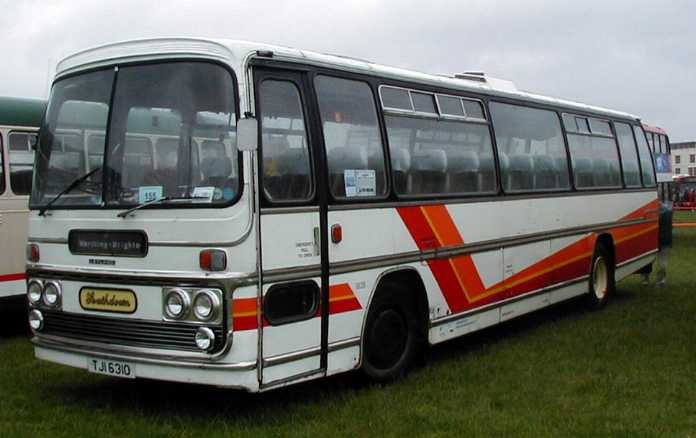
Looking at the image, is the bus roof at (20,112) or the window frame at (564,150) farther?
the bus roof at (20,112)

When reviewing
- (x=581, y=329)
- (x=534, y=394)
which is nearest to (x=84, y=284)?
(x=534, y=394)

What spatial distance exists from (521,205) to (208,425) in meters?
5.09

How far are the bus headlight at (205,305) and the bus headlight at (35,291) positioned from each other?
1719mm

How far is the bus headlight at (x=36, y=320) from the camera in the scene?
7.27 m

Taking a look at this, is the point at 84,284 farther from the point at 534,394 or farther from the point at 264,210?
the point at 534,394

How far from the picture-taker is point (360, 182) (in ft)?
24.8

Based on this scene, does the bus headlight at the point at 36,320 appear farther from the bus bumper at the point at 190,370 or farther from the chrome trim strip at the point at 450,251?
the chrome trim strip at the point at 450,251

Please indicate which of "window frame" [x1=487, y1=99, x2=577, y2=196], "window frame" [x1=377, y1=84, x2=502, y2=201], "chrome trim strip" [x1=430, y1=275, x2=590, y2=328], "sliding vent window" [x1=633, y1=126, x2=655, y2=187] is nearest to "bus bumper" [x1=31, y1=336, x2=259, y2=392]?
"window frame" [x1=377, y1=84, x2=502, y2=201]

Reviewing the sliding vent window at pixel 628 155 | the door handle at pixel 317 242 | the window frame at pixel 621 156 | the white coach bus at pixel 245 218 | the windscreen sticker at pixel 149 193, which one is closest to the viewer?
the white coach bus at pixel 245 218

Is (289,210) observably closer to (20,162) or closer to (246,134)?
(246,134)

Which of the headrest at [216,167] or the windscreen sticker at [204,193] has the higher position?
the headrest at [216,167]

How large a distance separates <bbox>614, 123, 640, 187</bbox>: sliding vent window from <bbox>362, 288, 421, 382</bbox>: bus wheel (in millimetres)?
6842

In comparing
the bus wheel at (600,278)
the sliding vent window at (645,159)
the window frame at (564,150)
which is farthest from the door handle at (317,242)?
the sliding vent window at (645,159)


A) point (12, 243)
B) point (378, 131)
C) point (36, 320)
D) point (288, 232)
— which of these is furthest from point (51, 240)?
point (12, 243)
